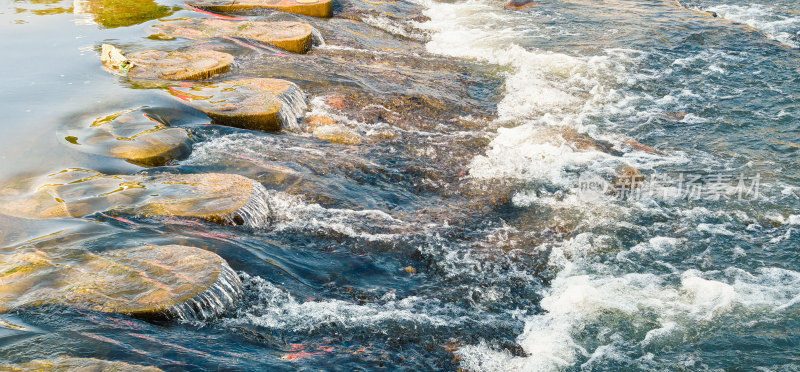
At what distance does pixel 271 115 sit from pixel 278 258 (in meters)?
2.64

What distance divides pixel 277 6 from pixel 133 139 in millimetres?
6555

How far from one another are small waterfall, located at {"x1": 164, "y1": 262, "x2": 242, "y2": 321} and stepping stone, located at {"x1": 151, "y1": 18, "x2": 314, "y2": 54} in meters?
6.26

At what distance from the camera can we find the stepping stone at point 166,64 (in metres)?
8.01

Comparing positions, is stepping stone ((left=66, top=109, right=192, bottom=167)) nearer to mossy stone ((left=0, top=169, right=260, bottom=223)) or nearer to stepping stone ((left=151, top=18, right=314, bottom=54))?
mossy stone ((left=0, top=169, right=260, bottom=223))

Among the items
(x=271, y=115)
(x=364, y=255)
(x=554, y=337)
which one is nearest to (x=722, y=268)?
(x=554, y=337)

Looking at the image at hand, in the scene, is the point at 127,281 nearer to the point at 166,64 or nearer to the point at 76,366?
the point at 76,366

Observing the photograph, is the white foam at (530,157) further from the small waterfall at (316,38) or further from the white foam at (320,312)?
the small waterfall at (316,38)

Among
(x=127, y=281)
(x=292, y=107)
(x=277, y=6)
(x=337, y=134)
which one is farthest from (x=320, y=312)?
(x=277, y=6)

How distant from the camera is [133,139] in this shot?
19.9 ft

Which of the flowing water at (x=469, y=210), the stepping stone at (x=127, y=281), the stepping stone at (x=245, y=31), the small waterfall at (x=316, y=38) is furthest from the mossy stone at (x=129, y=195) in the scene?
the small waterfall at (x=316, y=38)

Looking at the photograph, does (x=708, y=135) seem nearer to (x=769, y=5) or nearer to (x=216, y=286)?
(x=216, y=286)

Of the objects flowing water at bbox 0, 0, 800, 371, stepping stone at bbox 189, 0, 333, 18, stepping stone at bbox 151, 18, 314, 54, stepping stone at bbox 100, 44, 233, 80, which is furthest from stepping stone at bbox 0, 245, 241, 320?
stepping stone at bbox 189, 0, 333, 18

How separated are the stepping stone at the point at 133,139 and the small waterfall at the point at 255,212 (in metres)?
1.15

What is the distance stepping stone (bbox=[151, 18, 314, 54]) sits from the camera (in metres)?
9.77
